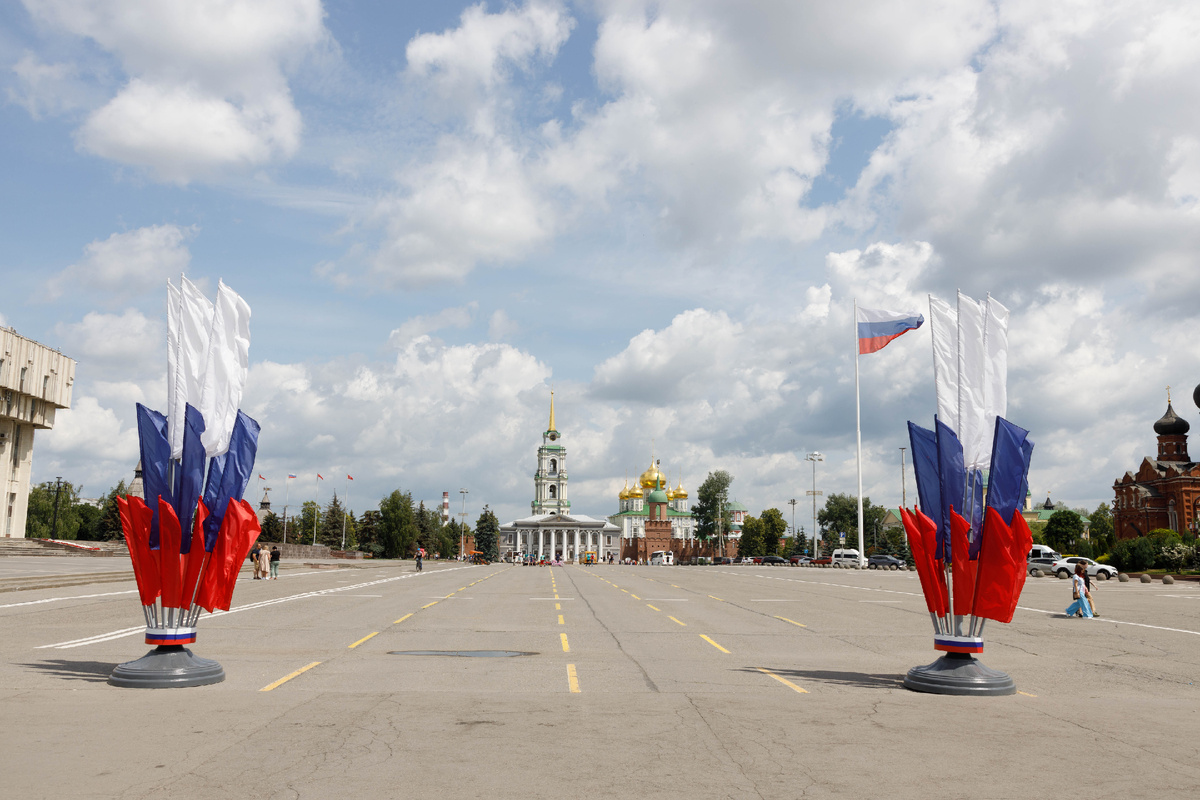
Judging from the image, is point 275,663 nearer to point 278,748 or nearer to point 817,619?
point 278,748

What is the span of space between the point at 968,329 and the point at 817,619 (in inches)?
481

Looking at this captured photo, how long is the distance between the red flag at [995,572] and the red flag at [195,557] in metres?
9.97

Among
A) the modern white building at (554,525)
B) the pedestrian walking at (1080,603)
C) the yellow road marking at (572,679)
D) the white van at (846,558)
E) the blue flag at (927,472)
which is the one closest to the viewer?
the yellow road marking at (572,679)

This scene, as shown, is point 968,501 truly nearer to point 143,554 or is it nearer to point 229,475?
point 229,475

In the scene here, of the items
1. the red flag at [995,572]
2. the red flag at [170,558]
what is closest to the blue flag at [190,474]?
the red flag at [170,558]

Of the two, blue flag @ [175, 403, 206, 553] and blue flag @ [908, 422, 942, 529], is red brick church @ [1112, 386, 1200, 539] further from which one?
blue flag @ [175, 403, 206, 553]

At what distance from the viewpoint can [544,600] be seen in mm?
28875

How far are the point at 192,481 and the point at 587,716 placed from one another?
598 centimetres

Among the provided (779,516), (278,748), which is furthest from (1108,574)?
(779,516)

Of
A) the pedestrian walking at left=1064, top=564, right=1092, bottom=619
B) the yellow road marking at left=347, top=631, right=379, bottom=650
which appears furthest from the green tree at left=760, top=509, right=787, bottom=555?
the yellow road marking at left=347, top=631, right=379, bottom=650

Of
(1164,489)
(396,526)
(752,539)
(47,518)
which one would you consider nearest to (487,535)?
(396,526)

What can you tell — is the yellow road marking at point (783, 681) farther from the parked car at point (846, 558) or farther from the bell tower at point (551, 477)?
the bell tower at point (551, 477)

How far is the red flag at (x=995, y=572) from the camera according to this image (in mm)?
11305

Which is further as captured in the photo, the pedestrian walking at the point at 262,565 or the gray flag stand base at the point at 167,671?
the pedestrian walking at the point at 262,565
